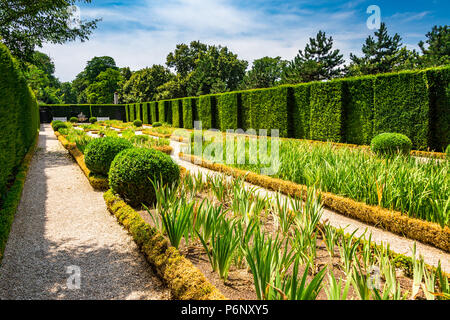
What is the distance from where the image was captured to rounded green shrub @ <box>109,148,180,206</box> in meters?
4.23

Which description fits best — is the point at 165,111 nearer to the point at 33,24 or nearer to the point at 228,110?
the point at 228,110

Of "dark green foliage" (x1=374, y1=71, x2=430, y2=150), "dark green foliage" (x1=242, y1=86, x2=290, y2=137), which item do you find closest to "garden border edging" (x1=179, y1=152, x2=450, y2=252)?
"dark green foliage" (x1=374, y1=71, x2=430, y2=150)

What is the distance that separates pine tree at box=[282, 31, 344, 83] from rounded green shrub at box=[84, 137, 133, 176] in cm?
2815

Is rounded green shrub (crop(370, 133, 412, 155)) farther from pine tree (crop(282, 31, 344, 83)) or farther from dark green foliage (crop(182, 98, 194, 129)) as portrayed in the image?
pine tree (crop(282, 31, 344, 83))

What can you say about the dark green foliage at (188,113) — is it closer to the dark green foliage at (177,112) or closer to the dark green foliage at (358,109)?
the dark green foliage at (177,112)

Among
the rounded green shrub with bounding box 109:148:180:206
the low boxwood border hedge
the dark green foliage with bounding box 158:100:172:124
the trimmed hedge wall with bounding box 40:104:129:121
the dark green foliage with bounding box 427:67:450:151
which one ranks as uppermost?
the trimmed hedge wall with bounding box 40:104:129:121

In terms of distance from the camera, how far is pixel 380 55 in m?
29.3

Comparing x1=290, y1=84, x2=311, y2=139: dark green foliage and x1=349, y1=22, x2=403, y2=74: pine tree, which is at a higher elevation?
x1=349, y1=22, x2=403, y2=74: pine tree

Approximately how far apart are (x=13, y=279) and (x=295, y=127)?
1170cm

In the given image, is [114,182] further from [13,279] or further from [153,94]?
[153,94]

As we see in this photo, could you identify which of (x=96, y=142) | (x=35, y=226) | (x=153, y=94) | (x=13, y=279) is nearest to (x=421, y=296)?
(x=13, y=279)

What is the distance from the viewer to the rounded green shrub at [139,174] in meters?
4.23

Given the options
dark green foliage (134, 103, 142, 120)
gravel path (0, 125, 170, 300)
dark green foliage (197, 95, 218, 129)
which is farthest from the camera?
dark green foliage (134, 103, 142, 120)

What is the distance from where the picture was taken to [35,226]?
3.83 metres
